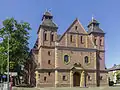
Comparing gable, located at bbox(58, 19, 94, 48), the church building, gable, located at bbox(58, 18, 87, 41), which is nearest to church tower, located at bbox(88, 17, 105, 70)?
the church building

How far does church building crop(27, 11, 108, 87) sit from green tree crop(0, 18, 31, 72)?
4.10 meters

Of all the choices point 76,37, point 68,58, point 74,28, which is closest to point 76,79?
point 68,58

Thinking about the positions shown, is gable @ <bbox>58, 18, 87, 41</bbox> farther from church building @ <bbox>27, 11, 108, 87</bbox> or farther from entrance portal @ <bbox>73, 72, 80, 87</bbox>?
entrance portal @ <bbox>73, 72, 80, 87</bbox>

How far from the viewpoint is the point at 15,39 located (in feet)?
166

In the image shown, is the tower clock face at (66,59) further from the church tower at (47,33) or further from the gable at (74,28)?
the gable at (74,28)

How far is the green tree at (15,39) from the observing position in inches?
1929

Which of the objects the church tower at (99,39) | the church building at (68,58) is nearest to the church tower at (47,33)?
the church building at (68,58)

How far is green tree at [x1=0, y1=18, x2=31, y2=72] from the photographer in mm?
49000

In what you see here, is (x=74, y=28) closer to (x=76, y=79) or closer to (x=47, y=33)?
(x=47, y=33)

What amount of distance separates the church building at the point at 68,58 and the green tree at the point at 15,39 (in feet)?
13.5

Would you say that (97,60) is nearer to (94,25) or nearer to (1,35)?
(94,25)

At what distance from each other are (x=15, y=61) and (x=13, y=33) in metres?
6.19

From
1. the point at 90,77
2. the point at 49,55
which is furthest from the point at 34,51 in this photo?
the point at 90,77

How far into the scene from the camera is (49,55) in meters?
54.7
